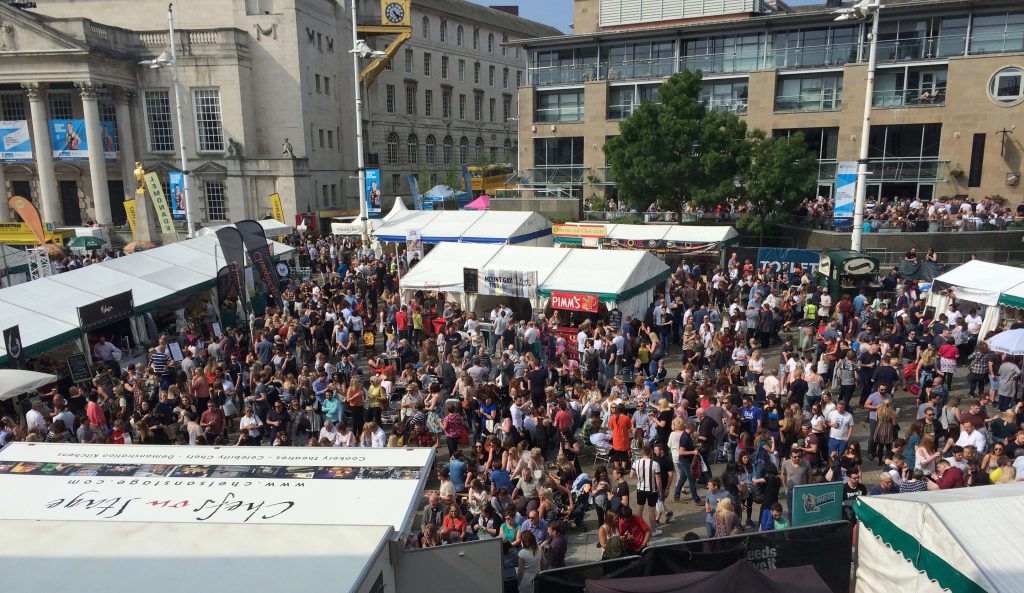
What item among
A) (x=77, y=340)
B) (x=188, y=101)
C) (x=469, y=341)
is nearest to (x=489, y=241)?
(x=469, y=341)

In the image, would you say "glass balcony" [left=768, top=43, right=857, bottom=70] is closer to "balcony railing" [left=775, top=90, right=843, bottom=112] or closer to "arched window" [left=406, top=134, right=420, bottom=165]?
"balcony railing" [left=775, top=90, right=843, bottom=112]

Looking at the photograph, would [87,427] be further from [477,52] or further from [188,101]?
[477,52]

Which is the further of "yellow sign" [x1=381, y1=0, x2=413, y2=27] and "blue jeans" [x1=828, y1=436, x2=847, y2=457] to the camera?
"yellow sign" [x1=381, y1=0, x2=413, y2=27]

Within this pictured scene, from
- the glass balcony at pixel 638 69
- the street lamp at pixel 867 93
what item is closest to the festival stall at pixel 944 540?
the street lamp at pixel 867 93

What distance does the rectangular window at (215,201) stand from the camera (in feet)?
148

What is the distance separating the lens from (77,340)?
1595cm

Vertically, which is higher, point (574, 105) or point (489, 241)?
point (574, 105)

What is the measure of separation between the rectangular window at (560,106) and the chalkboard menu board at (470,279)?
2585cm

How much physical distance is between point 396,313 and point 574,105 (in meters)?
27.7

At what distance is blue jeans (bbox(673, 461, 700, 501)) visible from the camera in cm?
1041

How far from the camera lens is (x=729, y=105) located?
128ft

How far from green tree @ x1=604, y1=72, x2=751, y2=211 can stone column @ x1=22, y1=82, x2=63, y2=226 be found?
3408cm

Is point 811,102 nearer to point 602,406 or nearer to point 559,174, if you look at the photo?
point 559,174

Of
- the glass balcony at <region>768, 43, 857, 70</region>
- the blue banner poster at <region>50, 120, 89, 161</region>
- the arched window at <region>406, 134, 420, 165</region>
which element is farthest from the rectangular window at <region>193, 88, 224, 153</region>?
the glass balcony at <region>768, 43, 857, 70</region>
